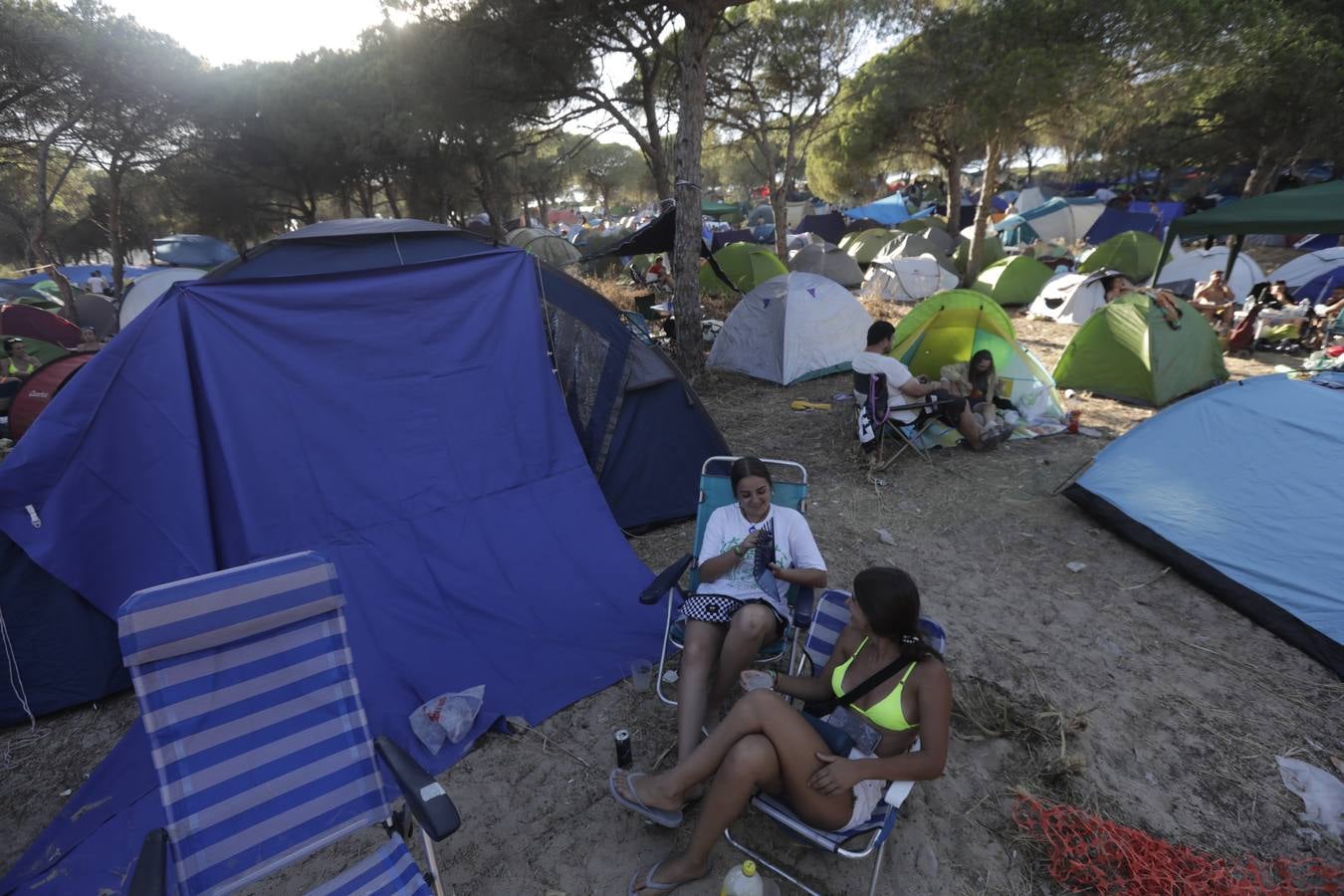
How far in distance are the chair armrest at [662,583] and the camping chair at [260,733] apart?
1.19m

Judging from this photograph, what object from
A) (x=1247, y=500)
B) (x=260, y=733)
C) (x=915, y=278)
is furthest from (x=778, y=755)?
(x=915, y=278)

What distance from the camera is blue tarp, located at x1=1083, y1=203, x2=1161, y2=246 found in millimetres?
18969

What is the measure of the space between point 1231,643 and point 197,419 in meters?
5.60

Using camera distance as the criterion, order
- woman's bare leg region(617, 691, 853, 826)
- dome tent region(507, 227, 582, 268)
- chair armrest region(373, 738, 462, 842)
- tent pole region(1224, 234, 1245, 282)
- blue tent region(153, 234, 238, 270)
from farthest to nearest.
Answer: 1. dome tent region(507, 227, 582, 268)
2. blue tent region(153, 234, 238, 270)
3. tent pole region(1224, 234, 1245, 282)
4. woman's bare leg region(617, 691, 853, 826)
5. chair armrest region(373, 738, 462, 842)

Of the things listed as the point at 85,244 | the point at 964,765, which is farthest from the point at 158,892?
the point at 85,244

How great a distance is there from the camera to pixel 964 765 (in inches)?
105

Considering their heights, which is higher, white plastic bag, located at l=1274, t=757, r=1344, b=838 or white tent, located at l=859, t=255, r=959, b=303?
white tent, located at l=859, t=255, r=959, b=303

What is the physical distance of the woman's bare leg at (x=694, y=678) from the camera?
2.50 m

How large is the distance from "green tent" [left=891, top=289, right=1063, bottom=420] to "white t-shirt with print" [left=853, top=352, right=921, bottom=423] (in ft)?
4.27

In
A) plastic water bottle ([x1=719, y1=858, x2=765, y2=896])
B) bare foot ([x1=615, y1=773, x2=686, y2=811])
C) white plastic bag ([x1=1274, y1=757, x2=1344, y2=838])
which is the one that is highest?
bare foot ([x1=615, y1=773, x2=686, y2=811])

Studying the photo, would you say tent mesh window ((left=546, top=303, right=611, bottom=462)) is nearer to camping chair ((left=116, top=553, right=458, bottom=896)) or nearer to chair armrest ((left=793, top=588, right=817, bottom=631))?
chair armrest ((left=793, top=588, right=817, bottom=631))

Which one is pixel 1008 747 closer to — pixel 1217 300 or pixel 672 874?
pixel 672 874

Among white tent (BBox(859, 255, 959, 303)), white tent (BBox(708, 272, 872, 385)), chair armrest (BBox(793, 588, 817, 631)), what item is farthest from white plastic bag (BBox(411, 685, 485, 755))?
white tent (BBox(859, 255, 959, 303))

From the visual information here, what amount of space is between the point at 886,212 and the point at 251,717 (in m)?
31.3
